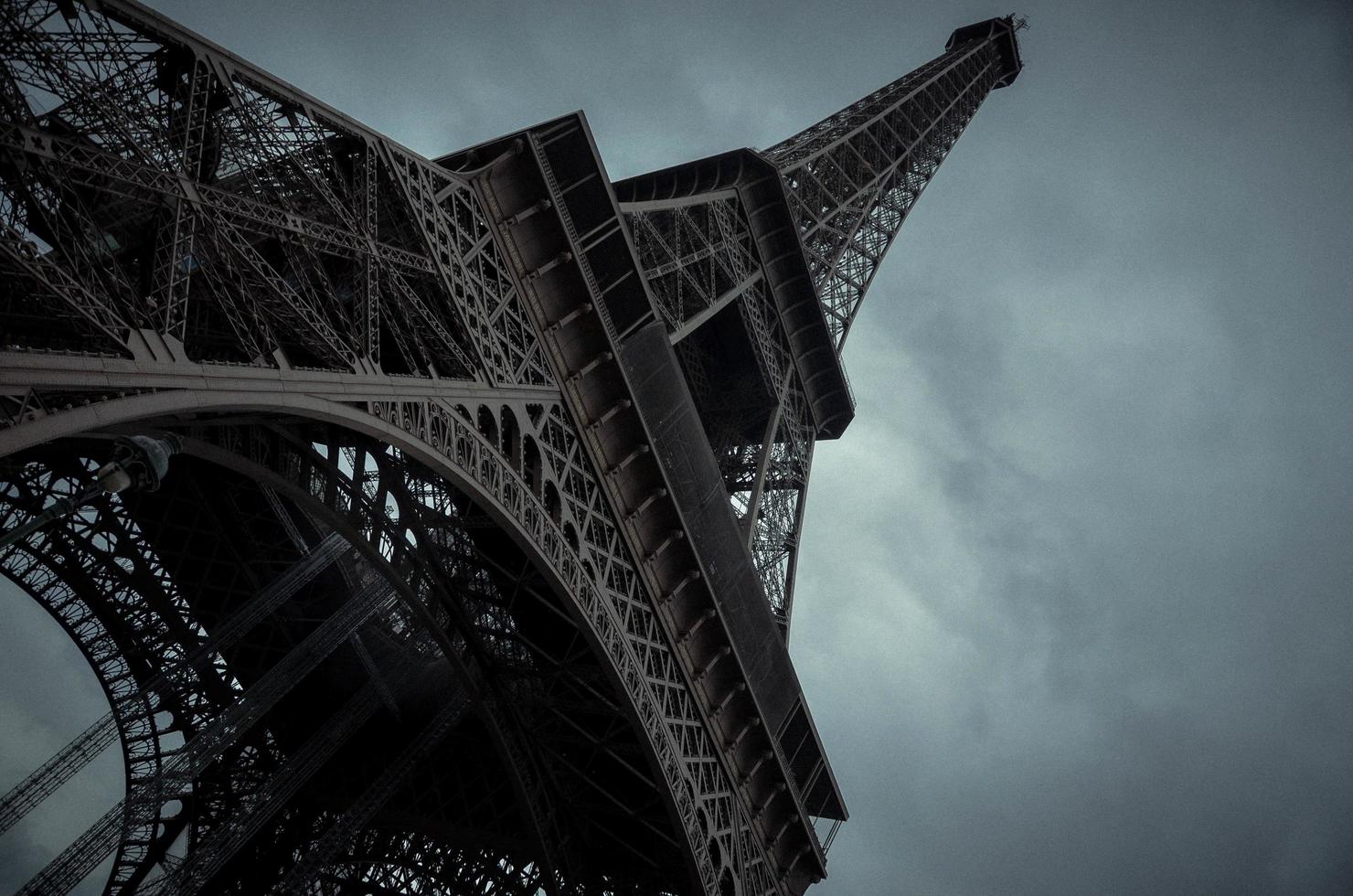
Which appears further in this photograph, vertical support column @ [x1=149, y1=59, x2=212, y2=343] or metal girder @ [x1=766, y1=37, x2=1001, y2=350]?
metal girder @ [x1=766, y1=37, x2=1001, y2=350]

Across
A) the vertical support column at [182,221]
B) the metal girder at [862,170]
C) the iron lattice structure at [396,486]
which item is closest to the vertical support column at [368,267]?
the iron lattice structure at [396,486]

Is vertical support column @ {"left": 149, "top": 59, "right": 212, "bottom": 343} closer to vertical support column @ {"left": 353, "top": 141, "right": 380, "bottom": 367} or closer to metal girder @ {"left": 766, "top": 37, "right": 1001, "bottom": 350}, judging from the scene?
vertical support column @ {"left": 353, "top": 141, "right": 380, "bottom": 367}

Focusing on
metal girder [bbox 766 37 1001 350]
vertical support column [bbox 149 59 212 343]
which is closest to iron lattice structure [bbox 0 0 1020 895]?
vertical support column [bbox 149 59 212 343]

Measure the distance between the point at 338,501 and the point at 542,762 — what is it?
7552 millimetres

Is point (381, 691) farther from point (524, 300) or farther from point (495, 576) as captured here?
point (524, 300)

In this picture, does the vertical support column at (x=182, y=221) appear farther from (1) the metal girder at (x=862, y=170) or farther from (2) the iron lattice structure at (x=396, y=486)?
(1) the metal girder at (x=862, y=170)

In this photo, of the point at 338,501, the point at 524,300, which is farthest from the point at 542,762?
the point at 524,300

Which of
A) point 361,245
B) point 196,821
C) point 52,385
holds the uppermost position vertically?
point 361,245

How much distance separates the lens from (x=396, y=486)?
49.7 feet

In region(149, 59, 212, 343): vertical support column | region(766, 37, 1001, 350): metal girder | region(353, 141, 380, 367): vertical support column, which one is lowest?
region(149, 59, 212, 343): vertical support column

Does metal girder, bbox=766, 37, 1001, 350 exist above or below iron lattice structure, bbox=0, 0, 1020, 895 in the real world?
above

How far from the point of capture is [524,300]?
17.5m

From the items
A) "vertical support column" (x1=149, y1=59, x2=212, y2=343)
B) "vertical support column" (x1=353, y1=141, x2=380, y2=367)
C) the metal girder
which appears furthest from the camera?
the metal girder

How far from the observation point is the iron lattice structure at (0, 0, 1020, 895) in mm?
A: 9211
